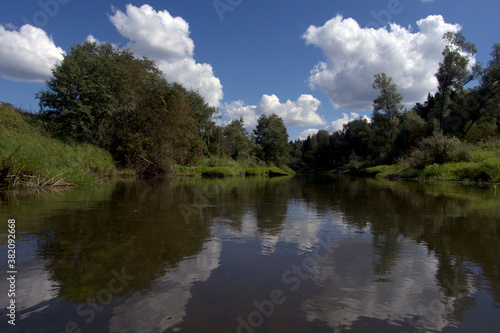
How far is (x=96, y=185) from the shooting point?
1252cm

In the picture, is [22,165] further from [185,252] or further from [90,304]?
[90,304]

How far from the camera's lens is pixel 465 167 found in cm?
1906

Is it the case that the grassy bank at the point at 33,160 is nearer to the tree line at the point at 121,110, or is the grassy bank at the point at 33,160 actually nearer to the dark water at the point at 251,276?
the tree line at the point at 121,110

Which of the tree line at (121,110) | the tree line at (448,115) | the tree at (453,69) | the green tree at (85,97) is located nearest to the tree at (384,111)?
the tree line at (448,115)

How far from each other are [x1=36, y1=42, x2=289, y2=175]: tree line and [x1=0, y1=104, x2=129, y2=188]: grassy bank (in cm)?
221

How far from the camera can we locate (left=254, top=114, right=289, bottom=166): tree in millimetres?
53812

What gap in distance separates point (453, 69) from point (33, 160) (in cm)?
4035

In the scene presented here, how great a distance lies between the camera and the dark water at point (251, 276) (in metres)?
2.05

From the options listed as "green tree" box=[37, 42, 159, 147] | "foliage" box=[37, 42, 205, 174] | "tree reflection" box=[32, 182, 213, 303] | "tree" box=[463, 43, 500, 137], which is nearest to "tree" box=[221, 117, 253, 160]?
"foliage" box=[37, 42, 205, 174]

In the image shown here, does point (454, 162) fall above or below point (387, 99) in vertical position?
below

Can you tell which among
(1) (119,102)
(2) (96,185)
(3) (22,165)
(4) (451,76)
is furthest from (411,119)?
(3) (22,165)

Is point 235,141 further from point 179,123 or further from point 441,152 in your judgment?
point 441,152

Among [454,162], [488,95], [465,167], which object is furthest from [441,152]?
[488,95]

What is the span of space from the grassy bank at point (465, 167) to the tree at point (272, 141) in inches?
1141
